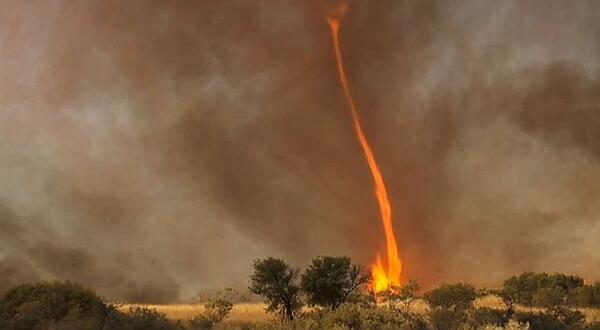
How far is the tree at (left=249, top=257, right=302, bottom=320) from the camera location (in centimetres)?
4988

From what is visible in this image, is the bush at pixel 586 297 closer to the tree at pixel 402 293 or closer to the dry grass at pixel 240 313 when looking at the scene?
the tree at pixel 402 293

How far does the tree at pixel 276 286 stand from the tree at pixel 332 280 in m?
1.16

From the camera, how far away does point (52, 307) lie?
113 ft

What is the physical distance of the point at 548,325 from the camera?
3853 centimetres

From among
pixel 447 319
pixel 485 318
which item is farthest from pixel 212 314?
pixel 485 318

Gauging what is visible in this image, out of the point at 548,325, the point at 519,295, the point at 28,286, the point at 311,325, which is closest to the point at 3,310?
the point at 28,286

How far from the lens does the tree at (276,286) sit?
49875 mm

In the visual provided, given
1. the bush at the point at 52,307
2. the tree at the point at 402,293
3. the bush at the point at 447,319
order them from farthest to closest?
the tree at the point at 402,293
the bush at the point at 447,319
the bush at the point at 52,307

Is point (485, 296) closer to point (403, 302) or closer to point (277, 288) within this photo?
point (403, 302)

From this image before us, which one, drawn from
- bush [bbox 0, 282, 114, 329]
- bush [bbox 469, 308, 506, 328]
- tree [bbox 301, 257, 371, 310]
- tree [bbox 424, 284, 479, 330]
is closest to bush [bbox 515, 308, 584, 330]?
bush [bbox 469, 308, 506, 328]

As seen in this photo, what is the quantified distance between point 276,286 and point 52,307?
65.3 feet

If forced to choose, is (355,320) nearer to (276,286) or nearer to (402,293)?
(276,286)

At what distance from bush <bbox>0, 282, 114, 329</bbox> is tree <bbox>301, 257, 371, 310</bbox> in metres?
18.5

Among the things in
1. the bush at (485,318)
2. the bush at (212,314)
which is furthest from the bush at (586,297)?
the bush at (212,314)
